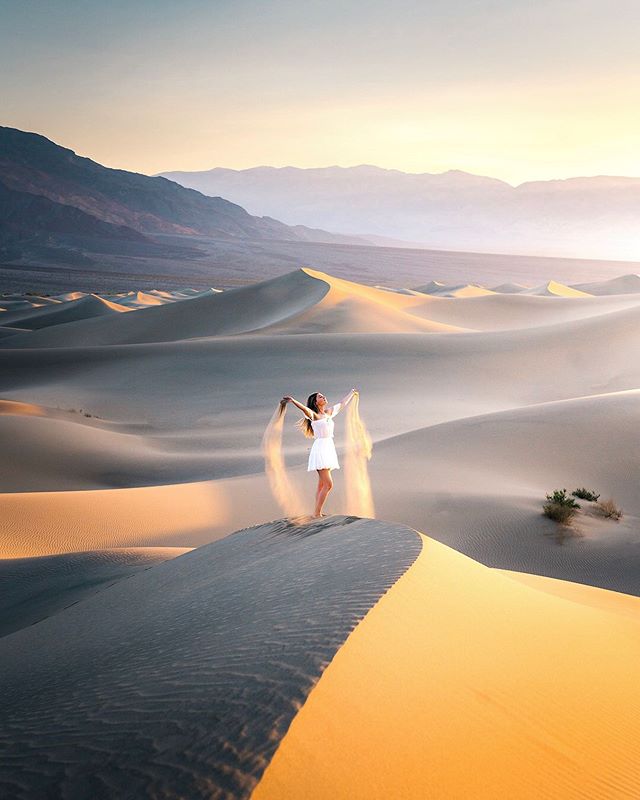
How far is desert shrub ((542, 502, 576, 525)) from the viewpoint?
11.0 meters

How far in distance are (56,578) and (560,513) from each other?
283 inches

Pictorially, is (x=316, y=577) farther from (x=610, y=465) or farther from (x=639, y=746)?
(x=610, y=465)

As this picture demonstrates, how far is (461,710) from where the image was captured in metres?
3.36

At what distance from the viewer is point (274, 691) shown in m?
3.14

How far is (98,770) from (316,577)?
2.40 metres

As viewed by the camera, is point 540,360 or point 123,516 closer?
point 123,516

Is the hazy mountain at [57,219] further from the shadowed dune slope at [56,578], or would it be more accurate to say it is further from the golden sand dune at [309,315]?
the shadowed dune slope at [56,578]

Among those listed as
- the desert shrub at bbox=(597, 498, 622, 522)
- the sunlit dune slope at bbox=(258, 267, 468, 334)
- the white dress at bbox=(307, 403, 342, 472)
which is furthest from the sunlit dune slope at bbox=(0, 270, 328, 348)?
the white dress at bbox=(307, 403, 342, 472)

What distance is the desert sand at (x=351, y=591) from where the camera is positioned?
117 inches

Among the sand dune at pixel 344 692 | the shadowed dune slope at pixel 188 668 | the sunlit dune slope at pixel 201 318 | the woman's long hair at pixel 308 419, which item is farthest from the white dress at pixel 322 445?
the sunlit dune slope at pixel 201 318

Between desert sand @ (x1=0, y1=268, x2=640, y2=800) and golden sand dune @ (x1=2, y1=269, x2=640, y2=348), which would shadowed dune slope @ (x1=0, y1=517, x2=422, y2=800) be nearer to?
desert sand @ (x1=0, y1=268, x2=640, y2=800)

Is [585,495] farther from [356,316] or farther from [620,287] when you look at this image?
[620,287]

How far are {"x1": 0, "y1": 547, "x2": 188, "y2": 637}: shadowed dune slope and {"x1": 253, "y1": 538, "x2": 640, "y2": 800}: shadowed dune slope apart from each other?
188 inches

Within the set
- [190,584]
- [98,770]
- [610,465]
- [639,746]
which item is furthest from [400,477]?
[98,770]
